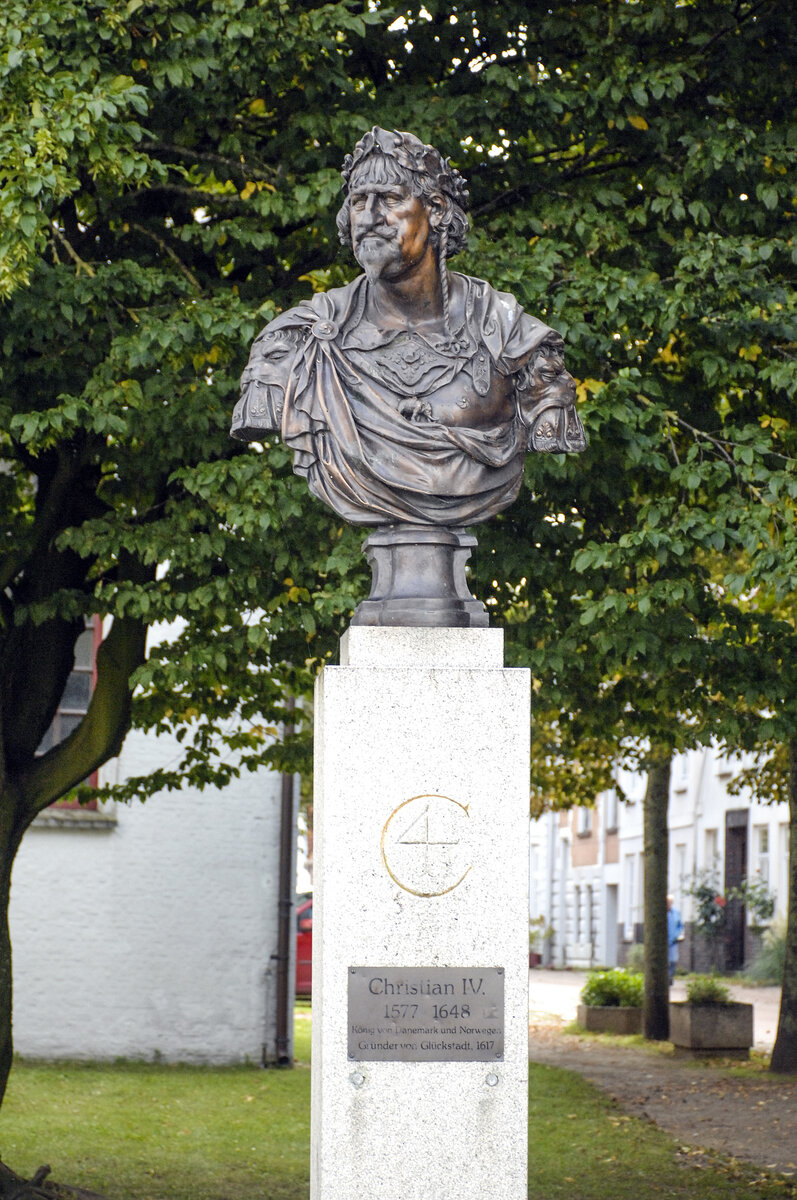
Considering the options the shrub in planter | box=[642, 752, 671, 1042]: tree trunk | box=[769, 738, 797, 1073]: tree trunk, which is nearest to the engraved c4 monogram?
box=[769, 738, 797, 1073]: tree trunk

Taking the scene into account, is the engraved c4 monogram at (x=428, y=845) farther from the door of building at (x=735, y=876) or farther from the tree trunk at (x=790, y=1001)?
the door of building at (x=735, y=876)

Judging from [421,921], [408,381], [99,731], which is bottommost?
[421,921]

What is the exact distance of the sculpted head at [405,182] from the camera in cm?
576

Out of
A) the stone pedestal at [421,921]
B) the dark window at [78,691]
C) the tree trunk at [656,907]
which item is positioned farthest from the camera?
the tree trunk at [656,907]

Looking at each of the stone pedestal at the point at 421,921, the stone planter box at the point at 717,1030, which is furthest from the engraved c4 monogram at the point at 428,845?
the stone planter box at the point at 717,1030

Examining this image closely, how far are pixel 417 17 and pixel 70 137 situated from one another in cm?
274

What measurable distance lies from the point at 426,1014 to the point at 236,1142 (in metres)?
7.13

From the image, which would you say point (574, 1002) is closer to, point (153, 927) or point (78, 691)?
point (153, 927)

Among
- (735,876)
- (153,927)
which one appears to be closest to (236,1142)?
(153,927)

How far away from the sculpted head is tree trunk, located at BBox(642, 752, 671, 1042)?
1265 cm

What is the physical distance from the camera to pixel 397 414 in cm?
583

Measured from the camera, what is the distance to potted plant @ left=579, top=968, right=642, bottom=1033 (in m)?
19.7

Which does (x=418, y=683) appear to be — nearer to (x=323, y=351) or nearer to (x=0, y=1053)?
(x=323, y=351)

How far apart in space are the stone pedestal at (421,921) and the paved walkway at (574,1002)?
539 inches
